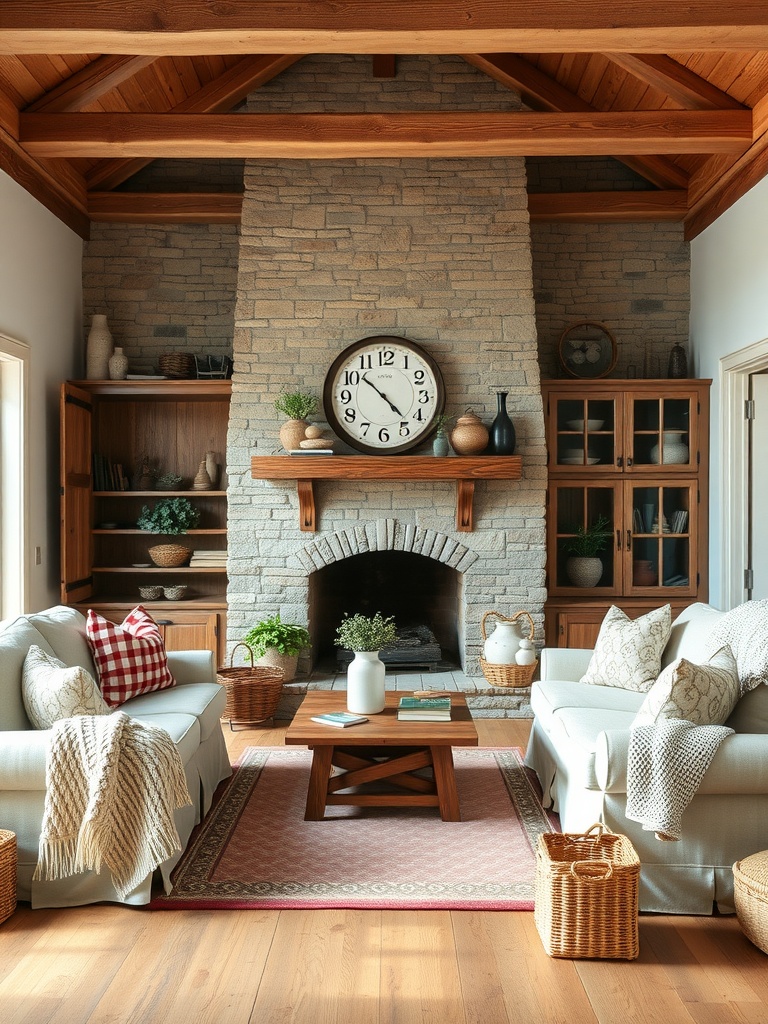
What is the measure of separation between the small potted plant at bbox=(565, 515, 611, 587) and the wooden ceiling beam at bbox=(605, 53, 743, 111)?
2.53 meters

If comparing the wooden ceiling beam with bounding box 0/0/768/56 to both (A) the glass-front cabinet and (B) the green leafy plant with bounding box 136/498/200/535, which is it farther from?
(B) the green leafy plant with bounding box 136/498/200/535

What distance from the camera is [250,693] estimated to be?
5.46m

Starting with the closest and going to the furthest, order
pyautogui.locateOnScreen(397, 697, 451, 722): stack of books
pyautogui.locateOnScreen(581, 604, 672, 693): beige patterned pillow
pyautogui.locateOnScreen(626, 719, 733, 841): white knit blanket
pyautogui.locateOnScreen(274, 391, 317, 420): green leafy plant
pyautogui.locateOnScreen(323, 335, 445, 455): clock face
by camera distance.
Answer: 1. pyautogui.locateOnScreen(626, 719, 733, 841): white knit blanket
2. pyautogui.locateOnScreen(397, 697, 451, 722): stack of books
3. pyautogui.locateOnScreen(581, 604, 672, 693): beige patterned pillow
4. pyautogui.locateOnScreen(274, 391, 317, 420): green leafy plant
5. pyautogui.locateOnScreen(323, 335, 445, 455): clock face

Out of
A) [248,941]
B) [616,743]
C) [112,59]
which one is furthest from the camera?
[112,59]

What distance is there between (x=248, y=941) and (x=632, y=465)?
13.8 ft

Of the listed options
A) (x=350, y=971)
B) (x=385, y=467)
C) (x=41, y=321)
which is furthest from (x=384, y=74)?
(x=350, y=971)

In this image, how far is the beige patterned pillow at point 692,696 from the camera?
3174 millimetres

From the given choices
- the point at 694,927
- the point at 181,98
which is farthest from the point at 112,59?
the point at 694,927

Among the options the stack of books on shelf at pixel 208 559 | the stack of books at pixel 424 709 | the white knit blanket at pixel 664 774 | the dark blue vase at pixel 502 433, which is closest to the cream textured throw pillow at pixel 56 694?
the stack of books at pixel 424 709

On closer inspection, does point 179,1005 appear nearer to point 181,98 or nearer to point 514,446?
point 514,446

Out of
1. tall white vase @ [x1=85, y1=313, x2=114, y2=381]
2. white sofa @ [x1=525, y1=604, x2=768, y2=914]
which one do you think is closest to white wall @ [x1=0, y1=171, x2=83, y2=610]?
tall white vase @ [x1=85, y1=313, x2=114, y2=381]

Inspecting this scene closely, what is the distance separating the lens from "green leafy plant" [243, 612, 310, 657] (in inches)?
225

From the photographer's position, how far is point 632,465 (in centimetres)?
620

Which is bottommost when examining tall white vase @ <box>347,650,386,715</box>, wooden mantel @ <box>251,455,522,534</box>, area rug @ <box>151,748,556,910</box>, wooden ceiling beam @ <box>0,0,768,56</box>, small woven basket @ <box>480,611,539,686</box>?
area rug @ <box>151,748,556,910</box>
